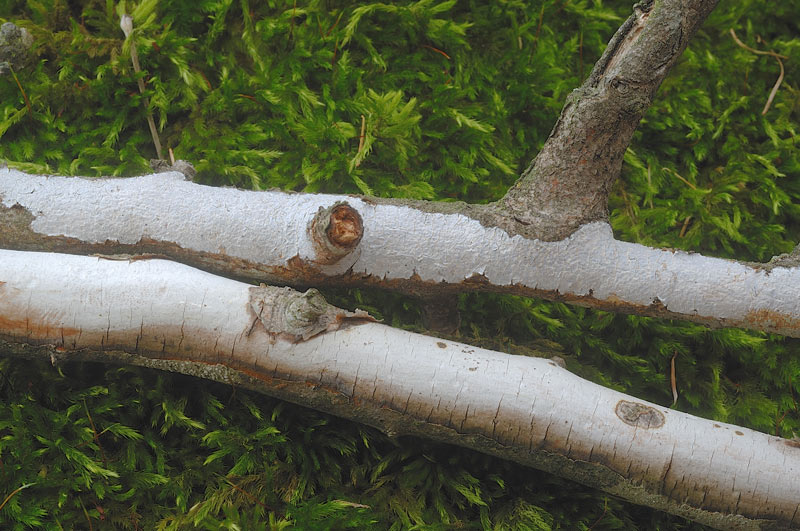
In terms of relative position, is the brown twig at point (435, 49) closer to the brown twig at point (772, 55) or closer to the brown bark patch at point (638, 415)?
the brown twig at point (772, 55)

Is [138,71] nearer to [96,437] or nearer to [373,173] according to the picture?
[373,173]

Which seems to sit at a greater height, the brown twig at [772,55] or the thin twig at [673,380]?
the brown twig at [772,55]

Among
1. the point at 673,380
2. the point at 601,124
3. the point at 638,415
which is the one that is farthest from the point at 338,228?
the point at 673,380

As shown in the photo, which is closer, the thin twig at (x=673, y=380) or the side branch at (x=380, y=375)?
the side branch at (x=380, y=375)

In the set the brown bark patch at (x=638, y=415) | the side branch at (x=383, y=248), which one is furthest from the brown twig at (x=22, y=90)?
the brown bark patch at (x=638, y=415)

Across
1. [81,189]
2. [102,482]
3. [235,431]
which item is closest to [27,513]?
[102,482]

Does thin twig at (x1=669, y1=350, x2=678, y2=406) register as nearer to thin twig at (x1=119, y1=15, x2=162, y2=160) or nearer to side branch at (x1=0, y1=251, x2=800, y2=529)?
side branch at (x1=0, y1=251, x2=800, y2=529)
